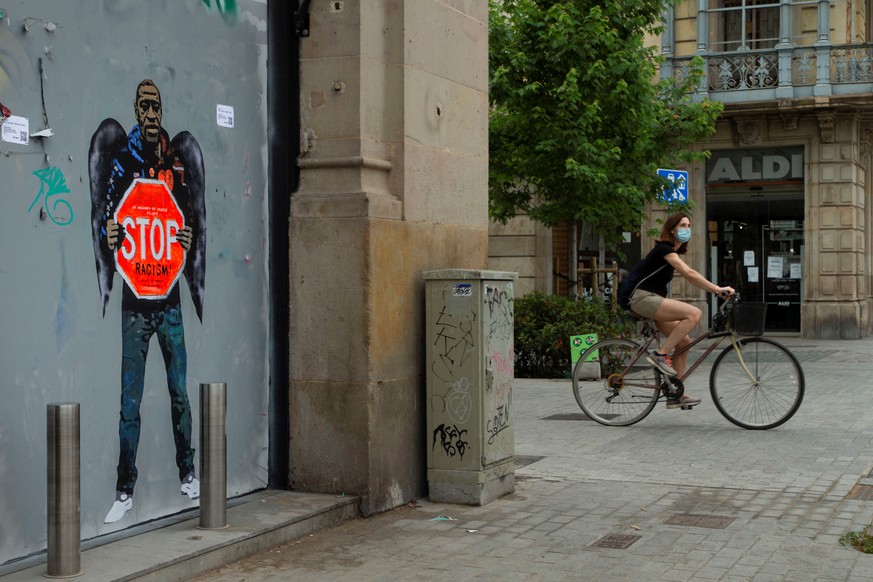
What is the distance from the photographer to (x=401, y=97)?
707 centimetres

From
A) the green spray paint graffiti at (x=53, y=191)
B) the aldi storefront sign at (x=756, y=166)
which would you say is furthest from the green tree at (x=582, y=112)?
the green spray paint graffiti at (x=53, y=191)

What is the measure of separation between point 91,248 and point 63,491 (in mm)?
1275

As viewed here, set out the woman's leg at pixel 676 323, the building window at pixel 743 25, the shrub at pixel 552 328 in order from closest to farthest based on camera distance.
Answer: the woman's leg at pixel 676 323 < the shrub at pixel 552 328 < the building window at pixel 743 25

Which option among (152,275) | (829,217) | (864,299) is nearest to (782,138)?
(829,217)

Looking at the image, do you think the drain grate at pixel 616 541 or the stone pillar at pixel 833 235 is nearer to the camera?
the drain grate at pixel 616 541

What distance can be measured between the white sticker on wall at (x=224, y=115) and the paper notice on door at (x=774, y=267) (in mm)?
22448

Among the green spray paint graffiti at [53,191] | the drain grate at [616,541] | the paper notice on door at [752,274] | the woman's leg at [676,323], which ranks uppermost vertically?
the green spray paint graffiti at [53,191]

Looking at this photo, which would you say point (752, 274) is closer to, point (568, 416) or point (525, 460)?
point (568, 416)

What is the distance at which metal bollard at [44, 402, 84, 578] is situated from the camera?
4.67 meters

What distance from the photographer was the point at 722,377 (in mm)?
10102

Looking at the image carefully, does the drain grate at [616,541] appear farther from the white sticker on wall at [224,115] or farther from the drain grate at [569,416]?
the drain grate at [569,416]

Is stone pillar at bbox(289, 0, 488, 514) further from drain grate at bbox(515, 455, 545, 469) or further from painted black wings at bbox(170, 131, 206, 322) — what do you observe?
drain grate at bbox(515, 455, 545, 469)

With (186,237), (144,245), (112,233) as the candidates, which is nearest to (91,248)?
(112,233)

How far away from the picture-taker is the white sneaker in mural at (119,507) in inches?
223
